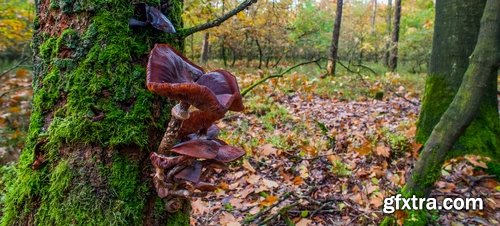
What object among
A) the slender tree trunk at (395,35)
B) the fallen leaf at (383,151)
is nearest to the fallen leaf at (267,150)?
the fallen leaf at (383,151)

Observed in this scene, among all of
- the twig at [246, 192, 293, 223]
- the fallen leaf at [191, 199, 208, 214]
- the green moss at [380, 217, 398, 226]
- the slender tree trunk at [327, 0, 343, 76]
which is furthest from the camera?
the slender tree trunk at [327, 0, 343, 76]

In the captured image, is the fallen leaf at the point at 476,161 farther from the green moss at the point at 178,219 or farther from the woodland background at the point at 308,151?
the green moss at the point at 178,219

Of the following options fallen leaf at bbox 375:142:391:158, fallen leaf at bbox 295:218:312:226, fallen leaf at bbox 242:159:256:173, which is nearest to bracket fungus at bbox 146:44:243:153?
fallen leaf at bbox 295:218:312:226

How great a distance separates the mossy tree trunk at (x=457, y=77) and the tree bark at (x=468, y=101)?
5.13 feet

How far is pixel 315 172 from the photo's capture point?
161 inches

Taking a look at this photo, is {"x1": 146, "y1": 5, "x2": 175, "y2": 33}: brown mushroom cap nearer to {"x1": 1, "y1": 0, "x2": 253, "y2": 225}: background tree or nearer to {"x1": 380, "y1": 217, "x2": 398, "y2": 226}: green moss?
{"x1": 1, "y1": 0, "x2": 253, "y2": 225}: background tree

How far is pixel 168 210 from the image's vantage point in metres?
1.38

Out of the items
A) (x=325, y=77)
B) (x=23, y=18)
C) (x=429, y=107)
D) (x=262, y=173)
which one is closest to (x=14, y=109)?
(x=23, y=18)

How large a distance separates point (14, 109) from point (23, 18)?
1.66 m

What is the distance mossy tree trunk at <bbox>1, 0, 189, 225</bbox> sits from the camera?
4.33ft

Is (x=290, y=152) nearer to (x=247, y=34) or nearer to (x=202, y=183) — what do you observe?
(x=202, y=183)

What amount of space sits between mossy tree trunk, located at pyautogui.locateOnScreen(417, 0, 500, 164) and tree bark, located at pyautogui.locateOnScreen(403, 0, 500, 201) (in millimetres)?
1563

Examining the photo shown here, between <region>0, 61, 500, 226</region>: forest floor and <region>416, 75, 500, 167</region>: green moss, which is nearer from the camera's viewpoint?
<region>0, 61, 500, 226</region>: forest floor

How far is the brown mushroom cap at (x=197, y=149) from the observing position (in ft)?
3.65
